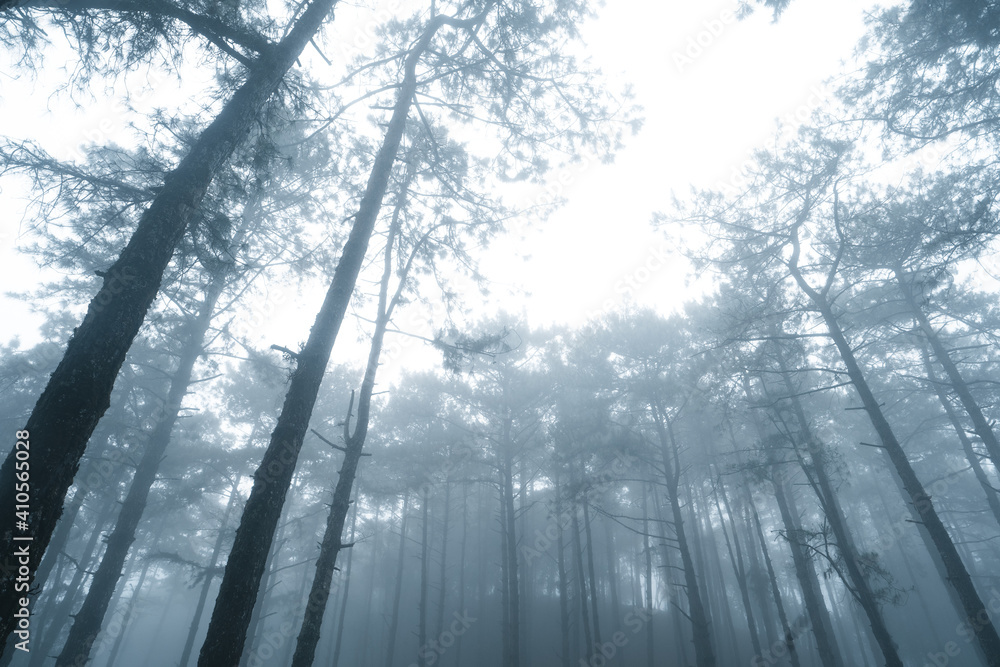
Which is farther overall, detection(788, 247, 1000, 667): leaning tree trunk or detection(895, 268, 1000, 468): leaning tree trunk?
detection(895, 268, 1000, 468): leaning tree trunk

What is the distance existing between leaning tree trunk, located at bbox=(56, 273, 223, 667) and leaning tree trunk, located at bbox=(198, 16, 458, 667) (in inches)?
79.3

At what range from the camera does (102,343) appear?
343cm

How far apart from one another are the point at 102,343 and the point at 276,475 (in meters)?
2.01

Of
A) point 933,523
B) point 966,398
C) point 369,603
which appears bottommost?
point 369,603

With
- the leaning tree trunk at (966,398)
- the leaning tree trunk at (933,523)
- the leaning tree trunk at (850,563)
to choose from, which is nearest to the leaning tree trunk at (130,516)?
the leaning tree trunk at (933,523)

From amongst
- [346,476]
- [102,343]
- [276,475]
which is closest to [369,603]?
[346,476]

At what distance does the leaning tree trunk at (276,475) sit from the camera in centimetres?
383

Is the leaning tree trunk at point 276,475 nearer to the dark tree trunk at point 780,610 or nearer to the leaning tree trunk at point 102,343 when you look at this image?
the leaning tree trunk at point 102,343

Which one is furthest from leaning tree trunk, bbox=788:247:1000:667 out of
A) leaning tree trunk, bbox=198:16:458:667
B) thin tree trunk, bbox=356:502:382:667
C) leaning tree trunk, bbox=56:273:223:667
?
thin tree trunk, bbox=356:502:382:667

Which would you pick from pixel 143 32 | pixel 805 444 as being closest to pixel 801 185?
pixel 805 444

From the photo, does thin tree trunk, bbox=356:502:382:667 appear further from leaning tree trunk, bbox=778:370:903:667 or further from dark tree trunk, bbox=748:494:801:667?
leaning tree trunk, bbox=778:370:903:667

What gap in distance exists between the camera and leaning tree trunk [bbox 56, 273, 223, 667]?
830 cm

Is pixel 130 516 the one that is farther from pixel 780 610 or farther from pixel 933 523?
pixel 780 610

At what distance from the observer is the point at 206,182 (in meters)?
4.51
